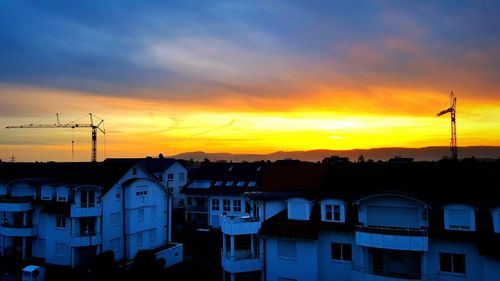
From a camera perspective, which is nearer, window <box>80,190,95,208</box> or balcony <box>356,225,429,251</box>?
A: balcony <box>356,225,429,251</box>

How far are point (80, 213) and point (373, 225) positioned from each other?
2874 cm

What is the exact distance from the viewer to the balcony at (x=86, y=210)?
124ft

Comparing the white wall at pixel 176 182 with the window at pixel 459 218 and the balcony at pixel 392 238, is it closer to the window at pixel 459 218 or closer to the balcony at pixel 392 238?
the balcony at pixel 392 238

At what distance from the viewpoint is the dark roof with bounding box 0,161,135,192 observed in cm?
4109

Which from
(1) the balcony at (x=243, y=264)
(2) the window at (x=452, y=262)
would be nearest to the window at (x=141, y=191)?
(1) the balcony at (x=243, y=264)

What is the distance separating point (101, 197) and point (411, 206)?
30298mm

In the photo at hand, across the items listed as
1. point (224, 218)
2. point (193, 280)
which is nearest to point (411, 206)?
point (224, 218)

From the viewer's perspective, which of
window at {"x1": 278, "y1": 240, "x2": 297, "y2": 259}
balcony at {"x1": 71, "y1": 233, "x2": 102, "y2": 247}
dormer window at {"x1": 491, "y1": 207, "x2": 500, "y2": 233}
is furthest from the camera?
balcony at {"x1": 71, "y1": 233, "x2": 102, "y2": 247}

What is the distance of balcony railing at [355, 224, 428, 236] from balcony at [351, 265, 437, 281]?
9.26ft

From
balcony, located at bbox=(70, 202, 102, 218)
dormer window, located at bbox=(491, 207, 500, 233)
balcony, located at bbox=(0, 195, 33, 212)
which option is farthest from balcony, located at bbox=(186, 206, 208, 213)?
dormer window, located at bbox=(491, 207, 500, 233)

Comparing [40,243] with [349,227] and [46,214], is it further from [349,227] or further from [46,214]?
[349,227]

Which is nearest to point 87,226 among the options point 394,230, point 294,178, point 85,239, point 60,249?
point 85,239

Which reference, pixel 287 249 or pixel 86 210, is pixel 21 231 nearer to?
pixel 86 210

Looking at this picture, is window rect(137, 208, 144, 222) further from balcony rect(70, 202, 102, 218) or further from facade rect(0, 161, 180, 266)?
balcony rect(70, 202, 102, 218)
